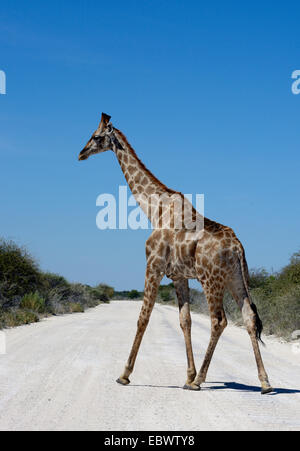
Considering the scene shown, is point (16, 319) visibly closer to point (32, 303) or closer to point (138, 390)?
point (32, 303)

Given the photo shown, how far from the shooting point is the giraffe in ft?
26.7

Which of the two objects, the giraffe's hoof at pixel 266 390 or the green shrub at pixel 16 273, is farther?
the green shrub at pixel 16 273

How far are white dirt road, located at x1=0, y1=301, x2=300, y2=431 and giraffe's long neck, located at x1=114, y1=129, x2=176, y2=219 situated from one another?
277cm

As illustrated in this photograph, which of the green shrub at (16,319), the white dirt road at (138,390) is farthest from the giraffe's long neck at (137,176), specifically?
the green shrub at (16,319)

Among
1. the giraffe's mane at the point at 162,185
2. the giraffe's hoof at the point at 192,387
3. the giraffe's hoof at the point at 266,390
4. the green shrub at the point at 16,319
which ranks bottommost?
the green shrub at the point at 16,319

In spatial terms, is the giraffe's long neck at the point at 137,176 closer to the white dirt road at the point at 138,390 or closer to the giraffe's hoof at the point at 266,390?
the white dirt road at the point at 138,390

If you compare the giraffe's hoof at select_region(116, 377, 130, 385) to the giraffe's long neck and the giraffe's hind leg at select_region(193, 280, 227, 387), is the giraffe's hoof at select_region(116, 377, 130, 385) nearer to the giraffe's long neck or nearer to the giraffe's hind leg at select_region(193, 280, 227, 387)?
the giraffe's hind leg at select_region(193, 280, 227, 387)

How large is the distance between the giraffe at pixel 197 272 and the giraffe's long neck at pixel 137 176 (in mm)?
177

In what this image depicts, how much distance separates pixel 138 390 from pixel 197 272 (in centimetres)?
179

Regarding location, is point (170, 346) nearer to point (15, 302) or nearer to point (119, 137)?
point (119, 137)

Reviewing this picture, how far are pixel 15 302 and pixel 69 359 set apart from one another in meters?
15.3

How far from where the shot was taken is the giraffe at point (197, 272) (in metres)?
8.14

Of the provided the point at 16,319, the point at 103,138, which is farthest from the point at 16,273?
the point at 103,138
